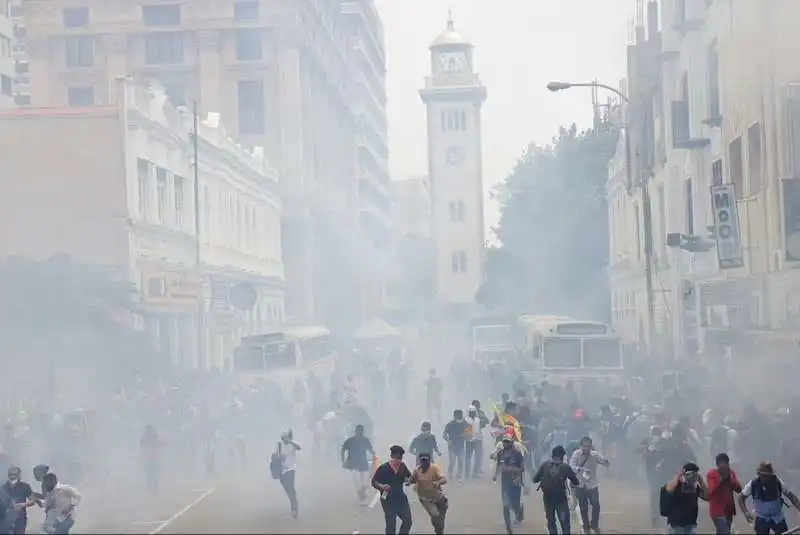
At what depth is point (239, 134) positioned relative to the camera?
66.2m

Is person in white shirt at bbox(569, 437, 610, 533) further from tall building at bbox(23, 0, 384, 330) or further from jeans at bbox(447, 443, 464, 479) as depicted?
tall building at bbox(23, 0, 384, 330)

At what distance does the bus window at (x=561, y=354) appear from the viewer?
29.6 meters

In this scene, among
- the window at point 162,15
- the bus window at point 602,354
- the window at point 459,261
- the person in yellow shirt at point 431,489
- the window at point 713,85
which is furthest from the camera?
the window at point 459,261

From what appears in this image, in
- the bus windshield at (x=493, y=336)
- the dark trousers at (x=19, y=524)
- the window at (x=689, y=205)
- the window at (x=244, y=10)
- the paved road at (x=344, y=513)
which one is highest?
the window at (x=244, y=10)

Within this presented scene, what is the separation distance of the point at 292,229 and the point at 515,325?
58.9 feet

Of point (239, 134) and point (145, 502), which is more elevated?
point (239, 134)

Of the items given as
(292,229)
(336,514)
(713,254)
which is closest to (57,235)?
(713,254)

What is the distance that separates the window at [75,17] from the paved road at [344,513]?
45951 mm

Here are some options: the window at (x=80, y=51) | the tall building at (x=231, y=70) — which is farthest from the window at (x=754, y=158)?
the window at (x=80, y=51)

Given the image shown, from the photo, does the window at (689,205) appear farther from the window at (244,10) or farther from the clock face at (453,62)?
the clock face at (453,62)

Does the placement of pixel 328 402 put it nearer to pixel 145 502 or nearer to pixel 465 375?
pixel 145 502

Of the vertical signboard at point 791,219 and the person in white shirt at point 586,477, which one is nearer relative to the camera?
the person in white shirt at point 586,477

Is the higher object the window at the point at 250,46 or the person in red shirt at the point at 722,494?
the window at the point at 250,46

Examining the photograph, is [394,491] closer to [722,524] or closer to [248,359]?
[722,524]
